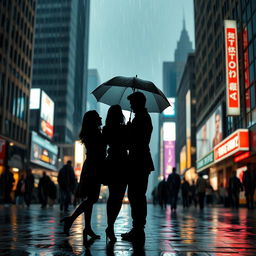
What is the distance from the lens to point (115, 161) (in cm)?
551

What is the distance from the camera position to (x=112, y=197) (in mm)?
5551

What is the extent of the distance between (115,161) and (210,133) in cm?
4207

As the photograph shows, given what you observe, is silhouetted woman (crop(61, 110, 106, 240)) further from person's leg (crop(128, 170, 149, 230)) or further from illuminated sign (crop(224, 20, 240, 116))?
illuminated sign (crop(224, 20, 240, 116))

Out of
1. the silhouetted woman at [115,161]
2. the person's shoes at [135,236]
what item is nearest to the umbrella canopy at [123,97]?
the silhouetted woman at [115,161]

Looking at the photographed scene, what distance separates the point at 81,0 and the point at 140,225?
150m

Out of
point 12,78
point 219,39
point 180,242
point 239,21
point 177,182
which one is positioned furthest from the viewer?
point 12,78

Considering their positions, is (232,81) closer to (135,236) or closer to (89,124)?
(89,124)

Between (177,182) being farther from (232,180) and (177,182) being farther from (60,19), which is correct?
(60,19)

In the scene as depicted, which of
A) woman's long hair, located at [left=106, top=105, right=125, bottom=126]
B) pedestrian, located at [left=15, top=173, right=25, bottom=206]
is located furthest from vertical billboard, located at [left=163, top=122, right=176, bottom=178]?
woman's long hair, located at [left=106, top=105, right=125, bottom=126]

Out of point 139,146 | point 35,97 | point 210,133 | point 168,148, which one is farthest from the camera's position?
point 168,148

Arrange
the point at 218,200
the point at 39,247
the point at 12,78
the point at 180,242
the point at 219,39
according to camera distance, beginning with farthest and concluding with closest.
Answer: the point at 12,78 < the point at 219,39 < the point at 218,200 < the point at 180,242 < the point at 39,247

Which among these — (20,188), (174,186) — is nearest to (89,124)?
(174,186)

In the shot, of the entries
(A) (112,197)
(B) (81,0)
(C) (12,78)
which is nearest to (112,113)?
(A) (112,197)

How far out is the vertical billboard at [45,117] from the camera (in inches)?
2724
